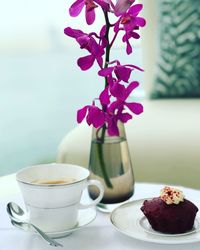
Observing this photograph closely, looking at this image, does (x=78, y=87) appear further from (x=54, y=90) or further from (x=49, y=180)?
(x=49, y=180)

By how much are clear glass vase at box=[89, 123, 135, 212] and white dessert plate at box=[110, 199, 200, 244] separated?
41 mm

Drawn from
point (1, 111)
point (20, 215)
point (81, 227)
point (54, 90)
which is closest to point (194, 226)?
point (81, 227)

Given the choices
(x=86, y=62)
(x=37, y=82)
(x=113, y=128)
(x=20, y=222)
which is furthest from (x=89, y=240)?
(x=37, y=82)

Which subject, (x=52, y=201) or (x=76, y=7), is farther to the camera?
(x=76, y=7)

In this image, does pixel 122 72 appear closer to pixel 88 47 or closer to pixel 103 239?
pixel 88 47

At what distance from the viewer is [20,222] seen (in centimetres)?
91

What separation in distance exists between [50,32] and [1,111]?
0.88 meters

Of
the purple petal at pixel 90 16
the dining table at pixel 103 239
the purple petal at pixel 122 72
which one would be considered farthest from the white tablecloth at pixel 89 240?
the purple petal at pixel 90 16

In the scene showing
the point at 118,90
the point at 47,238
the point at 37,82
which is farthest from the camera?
the point at 37,82

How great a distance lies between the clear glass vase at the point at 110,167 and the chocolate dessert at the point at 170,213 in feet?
0.41

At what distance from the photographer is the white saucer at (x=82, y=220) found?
888mm

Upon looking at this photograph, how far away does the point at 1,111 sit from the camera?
15.5 feet

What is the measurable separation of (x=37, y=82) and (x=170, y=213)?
4.45 metres

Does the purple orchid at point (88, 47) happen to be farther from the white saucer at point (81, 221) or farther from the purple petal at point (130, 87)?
the white saucer at point (81, 221)
